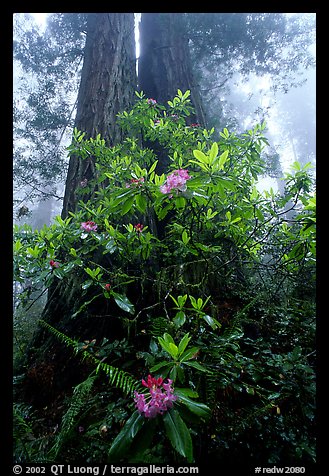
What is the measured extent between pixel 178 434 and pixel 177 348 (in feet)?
0.93

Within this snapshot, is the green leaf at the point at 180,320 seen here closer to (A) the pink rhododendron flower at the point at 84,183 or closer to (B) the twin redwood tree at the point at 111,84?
(B) the twin redwood tree at the point at 111,84

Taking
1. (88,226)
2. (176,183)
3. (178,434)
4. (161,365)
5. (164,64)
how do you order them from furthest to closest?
(164,64) < (88,226) < (176,183) < (161,365) < (178,434)

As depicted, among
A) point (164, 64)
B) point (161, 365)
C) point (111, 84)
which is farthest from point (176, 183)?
point (164, 64)

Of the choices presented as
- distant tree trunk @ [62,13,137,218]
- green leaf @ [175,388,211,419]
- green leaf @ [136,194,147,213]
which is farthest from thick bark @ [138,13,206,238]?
green leaf @ [175,388,211,419]

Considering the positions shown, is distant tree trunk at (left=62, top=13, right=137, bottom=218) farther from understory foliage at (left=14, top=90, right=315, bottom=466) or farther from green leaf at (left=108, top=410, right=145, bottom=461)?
green leaf at (left=108, top=410, right=145, bottom=461)

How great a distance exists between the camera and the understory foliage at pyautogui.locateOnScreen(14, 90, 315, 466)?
1.03 meters

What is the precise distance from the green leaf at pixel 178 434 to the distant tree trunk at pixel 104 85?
207 cm

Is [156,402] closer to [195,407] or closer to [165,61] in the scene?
[195,407]

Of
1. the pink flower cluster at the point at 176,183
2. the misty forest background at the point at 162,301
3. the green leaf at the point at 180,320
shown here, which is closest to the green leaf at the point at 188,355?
the misty forest background at the point at 162,301

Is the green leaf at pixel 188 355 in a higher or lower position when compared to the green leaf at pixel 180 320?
lower

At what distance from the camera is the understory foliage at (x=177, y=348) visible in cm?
103

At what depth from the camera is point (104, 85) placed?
3213 mm

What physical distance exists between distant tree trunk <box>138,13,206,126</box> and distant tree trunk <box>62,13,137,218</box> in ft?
2.09
